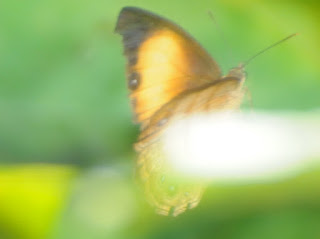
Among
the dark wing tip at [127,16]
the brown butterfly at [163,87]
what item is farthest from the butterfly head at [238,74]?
the dark wing tip at [127,16]

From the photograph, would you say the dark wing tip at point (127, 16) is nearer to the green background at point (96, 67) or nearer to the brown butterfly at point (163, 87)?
the brown butterfly at point (163, 87)

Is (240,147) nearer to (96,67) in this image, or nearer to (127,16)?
(127,16)

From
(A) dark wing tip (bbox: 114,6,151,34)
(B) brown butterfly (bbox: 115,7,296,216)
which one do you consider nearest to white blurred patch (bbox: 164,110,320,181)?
(B) brown butterfly (bbox: 115,7,296,216)

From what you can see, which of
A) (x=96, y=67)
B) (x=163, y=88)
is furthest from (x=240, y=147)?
(x=96, y=67)

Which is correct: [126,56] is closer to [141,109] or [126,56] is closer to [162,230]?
[141,109]

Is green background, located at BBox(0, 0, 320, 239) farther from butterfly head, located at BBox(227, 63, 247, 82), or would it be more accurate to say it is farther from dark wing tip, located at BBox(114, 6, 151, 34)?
dark wing tip, located at BBox(114, 6, 151, 34)

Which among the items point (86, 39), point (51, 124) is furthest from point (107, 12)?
point (51, 124)
